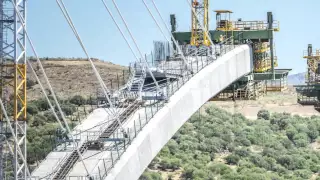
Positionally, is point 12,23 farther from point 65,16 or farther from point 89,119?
point 89,119

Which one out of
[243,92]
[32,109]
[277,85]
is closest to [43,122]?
[32,109]

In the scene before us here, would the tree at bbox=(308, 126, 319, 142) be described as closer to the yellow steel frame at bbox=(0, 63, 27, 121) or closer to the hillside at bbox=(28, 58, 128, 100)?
the hillside at bbox=(28, 58, 128, 100)

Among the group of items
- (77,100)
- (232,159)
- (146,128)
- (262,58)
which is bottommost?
(232,159)

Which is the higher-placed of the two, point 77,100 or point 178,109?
point 178,109

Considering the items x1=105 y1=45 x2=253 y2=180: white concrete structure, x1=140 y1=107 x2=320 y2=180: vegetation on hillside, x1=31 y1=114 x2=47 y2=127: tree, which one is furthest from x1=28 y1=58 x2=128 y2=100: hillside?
x1=105 y1=45 x2=253 y2=180: white concrete structure

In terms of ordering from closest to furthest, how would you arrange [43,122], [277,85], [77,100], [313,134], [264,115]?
[277,85], [43,122], [313,134], [264,115], [77,100]

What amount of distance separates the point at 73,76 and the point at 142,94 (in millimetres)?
63034

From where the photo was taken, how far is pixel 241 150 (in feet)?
195

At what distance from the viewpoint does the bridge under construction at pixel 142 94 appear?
29500 mm

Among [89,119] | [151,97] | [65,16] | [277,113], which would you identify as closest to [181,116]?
[151,97]

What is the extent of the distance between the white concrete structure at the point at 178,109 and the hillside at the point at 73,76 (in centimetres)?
4232

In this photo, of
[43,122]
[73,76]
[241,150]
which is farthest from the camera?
[73,76]

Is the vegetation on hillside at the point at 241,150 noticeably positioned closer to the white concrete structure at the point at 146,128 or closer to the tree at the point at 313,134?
the tree at the point at 313,134

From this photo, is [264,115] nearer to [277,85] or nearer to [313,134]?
[313,134]
